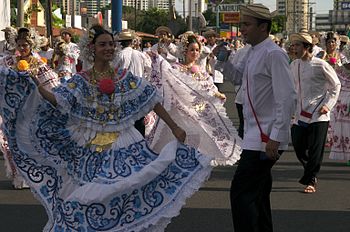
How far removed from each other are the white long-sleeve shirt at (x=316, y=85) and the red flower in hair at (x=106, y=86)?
3.79 metres

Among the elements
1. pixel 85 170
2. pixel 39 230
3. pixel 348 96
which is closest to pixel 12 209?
pixel 39 230

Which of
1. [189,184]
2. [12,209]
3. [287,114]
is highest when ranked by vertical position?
[287,114]

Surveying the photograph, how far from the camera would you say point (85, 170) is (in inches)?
261

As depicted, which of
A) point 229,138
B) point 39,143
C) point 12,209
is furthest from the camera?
point 229,138

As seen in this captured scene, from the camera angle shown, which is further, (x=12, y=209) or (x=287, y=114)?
(x=12, y=209)

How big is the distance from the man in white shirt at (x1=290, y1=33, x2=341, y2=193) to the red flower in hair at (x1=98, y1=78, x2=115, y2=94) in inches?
142

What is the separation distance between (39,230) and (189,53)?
4374mm

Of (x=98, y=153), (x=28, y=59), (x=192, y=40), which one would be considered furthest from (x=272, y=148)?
(x=192, y=40)

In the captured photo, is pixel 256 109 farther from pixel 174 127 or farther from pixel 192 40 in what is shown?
pixel 192 40

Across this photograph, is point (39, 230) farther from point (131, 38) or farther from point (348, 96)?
point (348, 96)

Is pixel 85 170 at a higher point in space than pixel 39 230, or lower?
higher

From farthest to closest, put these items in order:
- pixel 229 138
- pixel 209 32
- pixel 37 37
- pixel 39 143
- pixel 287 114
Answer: pixel 209 32
pixel 229 138
pixel 37 37
pixel 39 143
pixel 287 114

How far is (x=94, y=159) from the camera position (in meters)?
6.63

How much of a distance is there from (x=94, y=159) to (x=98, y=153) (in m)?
0.05
